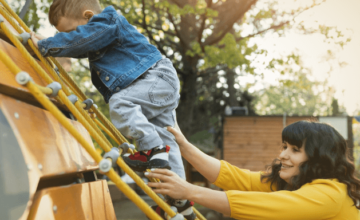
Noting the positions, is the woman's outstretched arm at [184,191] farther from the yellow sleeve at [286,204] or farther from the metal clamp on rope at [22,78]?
the metal clamp on rope at [22,78]

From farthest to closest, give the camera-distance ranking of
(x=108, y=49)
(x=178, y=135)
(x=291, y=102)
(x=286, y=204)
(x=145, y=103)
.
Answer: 1. (x=291, y=102)
2. (x=178, y=135)
3. (x=108, y=49)
4. (x=145, y=103)
5. (x=286, y=204)

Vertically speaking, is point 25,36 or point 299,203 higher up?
point 25,36

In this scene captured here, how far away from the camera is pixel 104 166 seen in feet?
4.17

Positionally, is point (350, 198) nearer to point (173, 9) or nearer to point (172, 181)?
point (172, 181)

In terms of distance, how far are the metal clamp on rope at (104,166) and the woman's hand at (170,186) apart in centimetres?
39

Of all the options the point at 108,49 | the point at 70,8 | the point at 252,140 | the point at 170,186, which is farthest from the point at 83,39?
the point at 252,140

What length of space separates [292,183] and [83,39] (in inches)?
58.2

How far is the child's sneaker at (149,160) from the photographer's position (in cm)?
176

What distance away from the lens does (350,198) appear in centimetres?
195

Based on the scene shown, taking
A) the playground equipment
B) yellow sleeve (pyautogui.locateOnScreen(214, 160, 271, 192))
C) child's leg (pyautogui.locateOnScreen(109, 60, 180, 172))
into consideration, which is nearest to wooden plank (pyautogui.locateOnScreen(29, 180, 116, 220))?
the playground equipment

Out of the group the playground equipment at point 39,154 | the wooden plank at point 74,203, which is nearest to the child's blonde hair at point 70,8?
the playground equipment at point 39,154

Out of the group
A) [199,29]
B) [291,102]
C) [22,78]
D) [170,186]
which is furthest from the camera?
[291,102]

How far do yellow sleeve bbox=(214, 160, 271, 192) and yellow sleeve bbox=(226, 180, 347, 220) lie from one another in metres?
0.67

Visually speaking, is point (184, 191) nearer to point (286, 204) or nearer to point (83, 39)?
point (286, 204)
